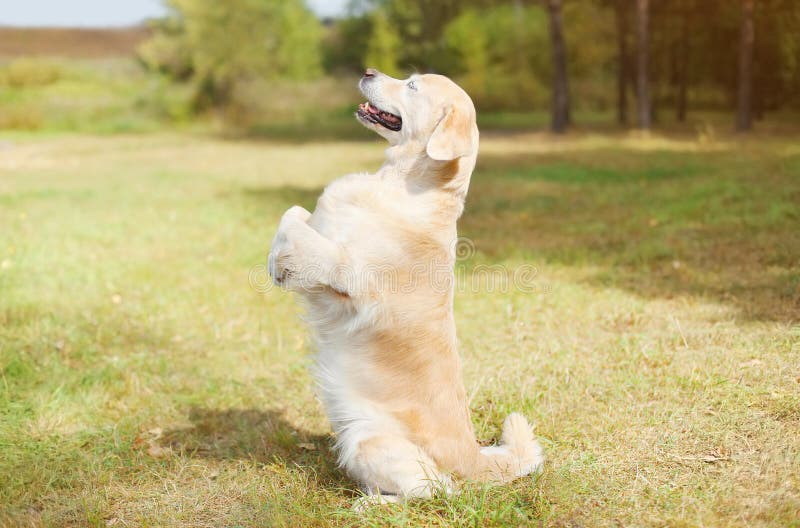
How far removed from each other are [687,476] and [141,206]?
957cm

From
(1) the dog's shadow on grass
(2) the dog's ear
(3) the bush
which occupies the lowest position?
(1) the dog's shadow on grass

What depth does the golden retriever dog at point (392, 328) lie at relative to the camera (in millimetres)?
3240

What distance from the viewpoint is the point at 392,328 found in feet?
10.9

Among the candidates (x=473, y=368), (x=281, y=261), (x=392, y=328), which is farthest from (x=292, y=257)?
(x=473, y=368)

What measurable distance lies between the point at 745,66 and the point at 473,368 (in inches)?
699

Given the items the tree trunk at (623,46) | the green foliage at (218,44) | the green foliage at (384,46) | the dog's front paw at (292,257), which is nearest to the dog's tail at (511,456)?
the dog's front paw at (292,257)

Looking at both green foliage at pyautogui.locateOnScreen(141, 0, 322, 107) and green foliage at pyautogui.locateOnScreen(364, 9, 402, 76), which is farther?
green foliage at pyautogui.locateOnScreen(364, 9, 402, 76)

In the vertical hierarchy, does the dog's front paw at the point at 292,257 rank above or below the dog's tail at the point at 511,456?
above

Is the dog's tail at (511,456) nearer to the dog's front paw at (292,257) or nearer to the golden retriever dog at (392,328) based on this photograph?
the golden retriever dog at (392,328)

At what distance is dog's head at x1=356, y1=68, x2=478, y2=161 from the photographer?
3.57m

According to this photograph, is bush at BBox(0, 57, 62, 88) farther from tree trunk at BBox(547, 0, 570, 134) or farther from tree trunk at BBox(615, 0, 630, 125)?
tree trunk at BBox(615, 0, 630, 125)

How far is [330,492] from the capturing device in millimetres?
3438

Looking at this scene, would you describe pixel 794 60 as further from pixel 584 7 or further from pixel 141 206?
pixel 141 206

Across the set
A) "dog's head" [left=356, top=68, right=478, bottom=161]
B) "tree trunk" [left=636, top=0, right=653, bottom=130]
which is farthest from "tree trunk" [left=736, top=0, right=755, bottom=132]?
"dog's head" [left=356, top=68, right=478, bottom=161]
